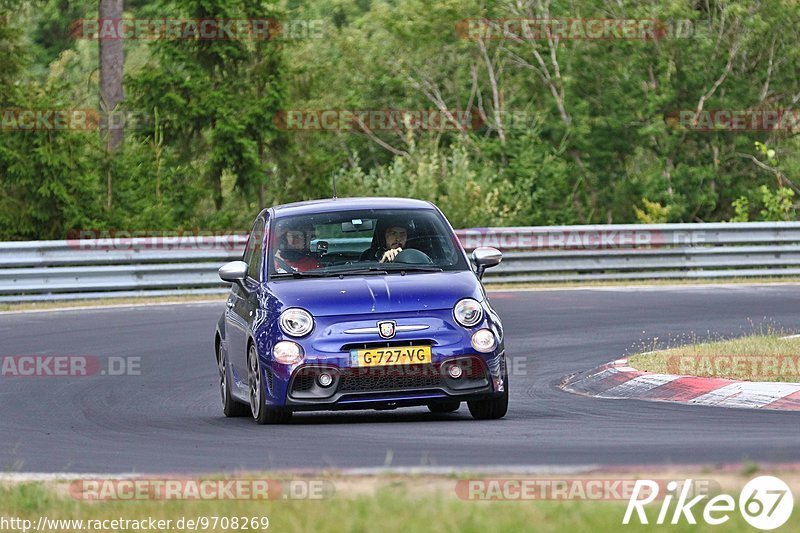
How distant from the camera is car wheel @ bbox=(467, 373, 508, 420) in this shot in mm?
10762

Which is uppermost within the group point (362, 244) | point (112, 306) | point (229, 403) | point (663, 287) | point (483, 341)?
point (362, 244)

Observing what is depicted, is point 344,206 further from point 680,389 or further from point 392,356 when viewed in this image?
point 680,389

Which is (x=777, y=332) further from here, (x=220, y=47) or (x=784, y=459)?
(x=220, y=47)

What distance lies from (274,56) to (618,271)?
9145 mm

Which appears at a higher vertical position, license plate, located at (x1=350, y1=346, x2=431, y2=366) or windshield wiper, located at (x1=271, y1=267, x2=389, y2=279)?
windshield wiper, located at (x1=271, y1=267, x2=389, y2=279)

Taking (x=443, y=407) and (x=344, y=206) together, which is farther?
(x=344, y=206)

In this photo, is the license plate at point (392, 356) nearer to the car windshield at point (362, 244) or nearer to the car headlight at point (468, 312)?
the car headlight at point (468, 312)

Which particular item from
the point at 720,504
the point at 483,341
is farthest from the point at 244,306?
the point at 720,504

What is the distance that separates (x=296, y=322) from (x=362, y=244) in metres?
1.28

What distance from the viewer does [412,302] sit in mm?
10570

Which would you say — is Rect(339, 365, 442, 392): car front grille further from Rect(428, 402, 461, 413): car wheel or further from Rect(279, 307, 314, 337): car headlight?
Rect(428, 402, 461, 413): car wheel

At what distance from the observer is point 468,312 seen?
1064 centimetres

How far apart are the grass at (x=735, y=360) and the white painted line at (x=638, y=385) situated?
188 mm

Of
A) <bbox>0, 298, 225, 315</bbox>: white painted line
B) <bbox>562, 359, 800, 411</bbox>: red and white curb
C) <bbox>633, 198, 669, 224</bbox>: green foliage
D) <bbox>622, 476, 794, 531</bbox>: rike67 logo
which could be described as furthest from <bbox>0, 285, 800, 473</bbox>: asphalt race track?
<bbox>633, 198, 669, 224</bbox>: green foliage
